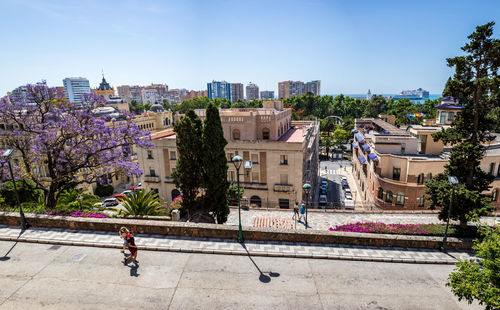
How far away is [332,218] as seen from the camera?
81.5 feet

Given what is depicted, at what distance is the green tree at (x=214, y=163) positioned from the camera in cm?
1802

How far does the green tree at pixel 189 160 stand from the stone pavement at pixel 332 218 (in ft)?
19.2

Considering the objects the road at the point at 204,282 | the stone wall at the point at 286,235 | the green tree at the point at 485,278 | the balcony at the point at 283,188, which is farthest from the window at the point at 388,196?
the green tree at the point at 485,278

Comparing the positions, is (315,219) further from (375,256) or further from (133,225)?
(133,225)

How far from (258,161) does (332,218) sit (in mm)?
13319

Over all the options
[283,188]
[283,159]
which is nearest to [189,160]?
[283,159]

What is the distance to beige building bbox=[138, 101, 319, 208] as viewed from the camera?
34531 mm

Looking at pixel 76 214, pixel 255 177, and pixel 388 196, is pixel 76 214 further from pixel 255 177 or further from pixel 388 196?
pixel 388 196

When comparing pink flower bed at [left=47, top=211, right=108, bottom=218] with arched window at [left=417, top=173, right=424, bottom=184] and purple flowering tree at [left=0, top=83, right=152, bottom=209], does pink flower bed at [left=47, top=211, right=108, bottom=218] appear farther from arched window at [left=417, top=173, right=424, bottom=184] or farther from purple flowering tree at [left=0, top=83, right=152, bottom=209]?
arched window at [left=417, top=173, right=424, bottom=184]

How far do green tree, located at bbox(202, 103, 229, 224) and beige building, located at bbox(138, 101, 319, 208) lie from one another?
15.4 m

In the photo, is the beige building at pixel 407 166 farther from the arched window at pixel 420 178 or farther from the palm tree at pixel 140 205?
the palm tree at pixel 140 205

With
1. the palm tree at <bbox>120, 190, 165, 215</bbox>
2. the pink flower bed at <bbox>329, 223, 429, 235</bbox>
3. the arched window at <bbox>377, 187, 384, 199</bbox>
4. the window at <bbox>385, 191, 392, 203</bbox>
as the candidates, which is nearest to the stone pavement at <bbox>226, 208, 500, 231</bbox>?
the pink flower bed at <bbox>329, 223, 429, 235</bbox>

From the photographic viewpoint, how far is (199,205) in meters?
18.8

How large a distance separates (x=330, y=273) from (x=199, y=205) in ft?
31.5
